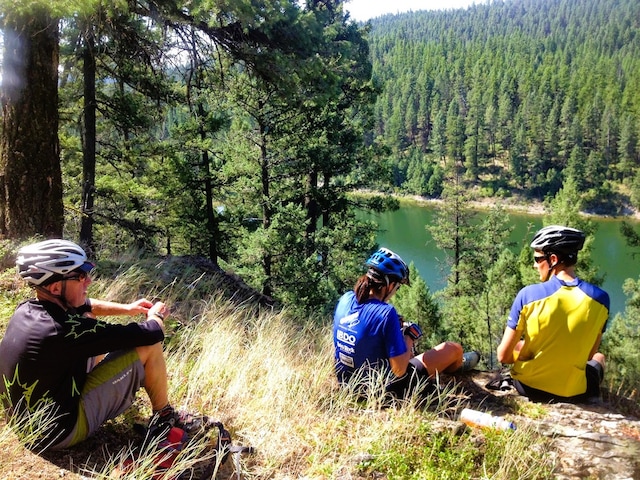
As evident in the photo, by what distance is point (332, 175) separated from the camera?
15195 millimetres

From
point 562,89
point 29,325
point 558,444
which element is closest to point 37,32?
point 29,325

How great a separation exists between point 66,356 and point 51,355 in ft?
0.22

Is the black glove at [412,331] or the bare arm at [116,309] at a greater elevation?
the bare arm at [116,309]

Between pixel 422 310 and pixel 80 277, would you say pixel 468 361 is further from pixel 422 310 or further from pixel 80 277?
pixel 422 310

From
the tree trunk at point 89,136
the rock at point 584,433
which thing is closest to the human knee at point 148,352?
the rock at point 584,433

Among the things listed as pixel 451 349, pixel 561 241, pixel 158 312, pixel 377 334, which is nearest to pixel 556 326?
pixel 561 241

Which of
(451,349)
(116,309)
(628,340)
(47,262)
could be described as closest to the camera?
(47,262)

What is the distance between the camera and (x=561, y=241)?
330cm

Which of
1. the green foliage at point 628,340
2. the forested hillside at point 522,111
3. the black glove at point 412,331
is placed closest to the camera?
the black glove at point 412,331

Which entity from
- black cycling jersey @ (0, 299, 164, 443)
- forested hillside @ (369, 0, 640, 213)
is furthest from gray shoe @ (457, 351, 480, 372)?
forested hillside @ (369, 0, 640, 213)

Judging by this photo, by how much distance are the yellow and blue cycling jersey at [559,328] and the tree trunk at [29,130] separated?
4948 mm

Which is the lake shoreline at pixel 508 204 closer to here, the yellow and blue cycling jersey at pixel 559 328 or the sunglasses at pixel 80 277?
the yellow and blue cycling jersey at pixel 559 328

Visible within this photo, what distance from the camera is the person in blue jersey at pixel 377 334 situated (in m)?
3.12

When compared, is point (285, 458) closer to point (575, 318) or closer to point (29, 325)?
point (29, 325)
